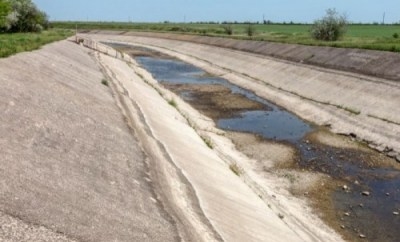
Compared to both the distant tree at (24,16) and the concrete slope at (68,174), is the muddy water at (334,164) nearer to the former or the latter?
the concrete slope at (68,174)

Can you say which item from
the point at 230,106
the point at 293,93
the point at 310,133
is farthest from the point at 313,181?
the point at 293,93

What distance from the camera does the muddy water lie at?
1870 cm

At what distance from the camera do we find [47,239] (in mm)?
9344

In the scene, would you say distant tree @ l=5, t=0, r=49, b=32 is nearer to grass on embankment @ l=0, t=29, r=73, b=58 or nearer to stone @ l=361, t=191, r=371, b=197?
grass on embankment @ l=0, t=29, r=73, b=58

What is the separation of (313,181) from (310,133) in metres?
10.4

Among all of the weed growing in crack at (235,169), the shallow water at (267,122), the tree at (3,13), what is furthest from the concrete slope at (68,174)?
the tree at (3,13)

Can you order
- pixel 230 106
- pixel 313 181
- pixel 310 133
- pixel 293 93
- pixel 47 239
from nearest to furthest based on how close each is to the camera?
1. pixel 47 239
2. pixel 313 181
3. pixel 310 133
4. pixel 230 106
5. pixel 293 93

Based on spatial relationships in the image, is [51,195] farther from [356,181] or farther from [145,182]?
[356,181]

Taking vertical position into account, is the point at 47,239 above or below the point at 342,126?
above

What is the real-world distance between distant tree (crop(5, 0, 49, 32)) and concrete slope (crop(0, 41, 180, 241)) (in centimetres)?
7519

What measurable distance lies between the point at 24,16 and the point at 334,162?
8173 centimetres

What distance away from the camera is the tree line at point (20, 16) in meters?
86.2

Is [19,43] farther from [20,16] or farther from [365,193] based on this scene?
[20,16]

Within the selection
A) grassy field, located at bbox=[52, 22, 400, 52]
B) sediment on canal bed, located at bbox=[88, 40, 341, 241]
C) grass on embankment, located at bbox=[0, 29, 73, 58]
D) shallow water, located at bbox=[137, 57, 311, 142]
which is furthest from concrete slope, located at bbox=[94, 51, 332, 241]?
grassy field, located at bbox=[52, 22, 400, 52]
